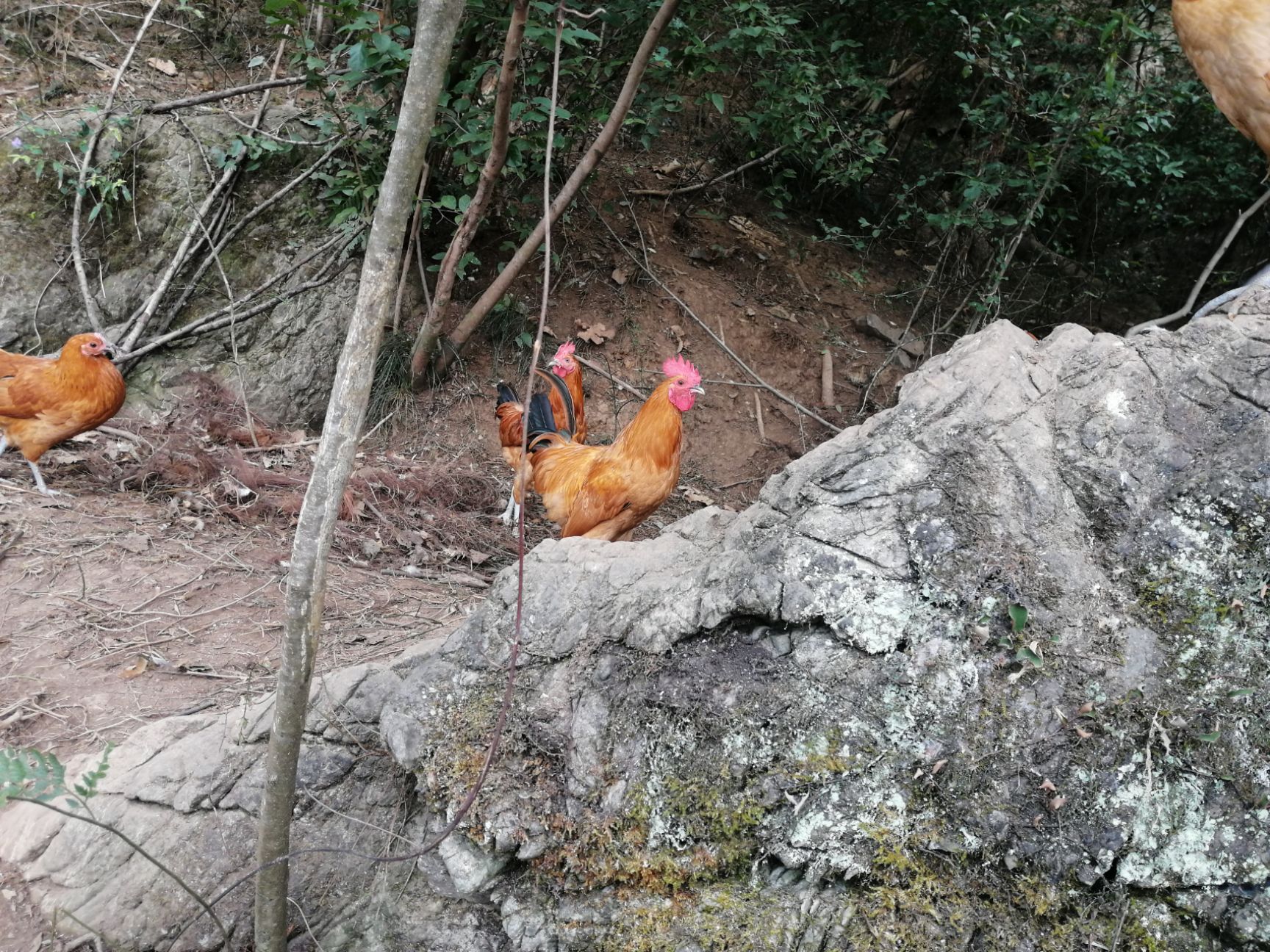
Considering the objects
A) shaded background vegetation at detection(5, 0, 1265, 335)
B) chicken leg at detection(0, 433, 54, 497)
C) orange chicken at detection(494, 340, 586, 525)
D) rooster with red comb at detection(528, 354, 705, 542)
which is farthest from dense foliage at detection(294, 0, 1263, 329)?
chicken leg at detection(0, 433, 54, 497)

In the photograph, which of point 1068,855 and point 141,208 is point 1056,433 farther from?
point 141,208

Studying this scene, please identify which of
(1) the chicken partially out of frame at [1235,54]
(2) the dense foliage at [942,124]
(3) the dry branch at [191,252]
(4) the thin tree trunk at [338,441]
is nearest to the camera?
(4) the thin tree trunk at [338,441]

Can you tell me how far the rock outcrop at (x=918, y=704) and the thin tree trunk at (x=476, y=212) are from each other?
3.16 m

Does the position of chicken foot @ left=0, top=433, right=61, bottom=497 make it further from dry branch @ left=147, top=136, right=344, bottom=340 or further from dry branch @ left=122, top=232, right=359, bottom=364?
dry branch @ left=147, top=136, right=344, bottom=340

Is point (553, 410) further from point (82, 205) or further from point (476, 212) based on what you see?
point (82, 205)

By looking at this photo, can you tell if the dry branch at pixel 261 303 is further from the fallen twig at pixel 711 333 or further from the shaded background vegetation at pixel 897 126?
the fallen twig at pixel 711 333

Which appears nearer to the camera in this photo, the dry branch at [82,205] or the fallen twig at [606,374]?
the dry branch at [82,205]

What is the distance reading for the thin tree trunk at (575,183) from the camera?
18.0 ft

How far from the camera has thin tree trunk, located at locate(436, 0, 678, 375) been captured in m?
5.48

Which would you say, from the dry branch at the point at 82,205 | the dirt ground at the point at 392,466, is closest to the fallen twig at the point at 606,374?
the dirt ground at the point at 392,466

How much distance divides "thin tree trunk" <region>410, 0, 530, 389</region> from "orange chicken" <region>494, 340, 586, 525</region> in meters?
0.69

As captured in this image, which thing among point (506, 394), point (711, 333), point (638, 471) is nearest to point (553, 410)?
point (506, 394)

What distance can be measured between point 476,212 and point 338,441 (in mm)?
4471

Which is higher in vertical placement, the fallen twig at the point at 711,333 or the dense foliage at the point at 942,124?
the dense foliage at the point at 942,124
